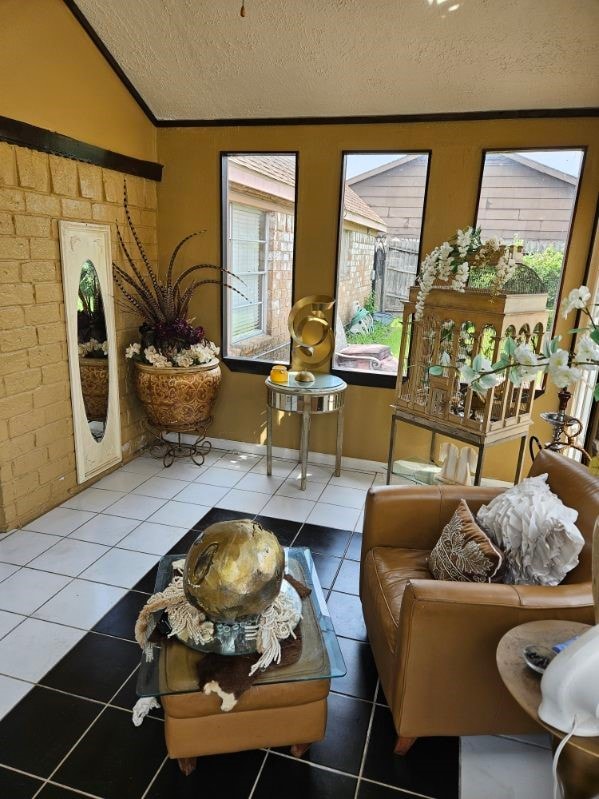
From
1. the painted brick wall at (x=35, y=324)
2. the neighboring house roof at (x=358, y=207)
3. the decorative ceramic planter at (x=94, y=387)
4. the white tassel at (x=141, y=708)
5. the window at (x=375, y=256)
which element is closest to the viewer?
the white tassel at (x=141, y=708)

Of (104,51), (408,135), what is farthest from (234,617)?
(104,51)

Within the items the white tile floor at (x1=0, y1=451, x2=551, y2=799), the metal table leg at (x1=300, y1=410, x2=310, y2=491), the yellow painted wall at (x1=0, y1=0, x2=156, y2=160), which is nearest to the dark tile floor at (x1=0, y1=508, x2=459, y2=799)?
the white tile floor at (x1=0, y1=451, x2=551, y2=799)

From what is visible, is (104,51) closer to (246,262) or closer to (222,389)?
(246,262)

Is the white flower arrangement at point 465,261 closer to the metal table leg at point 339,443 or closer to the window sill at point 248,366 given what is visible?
the metal table leg at point 339,443

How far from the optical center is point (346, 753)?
5.88ft

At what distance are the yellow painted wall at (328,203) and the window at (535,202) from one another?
0.23 ft

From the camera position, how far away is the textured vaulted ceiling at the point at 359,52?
8.75 ft

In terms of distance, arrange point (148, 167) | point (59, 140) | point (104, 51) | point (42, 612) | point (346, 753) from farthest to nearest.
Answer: point (148, 167) → point (104, 51) → point (59, 140) → point (42, 612) → point (346, 753)

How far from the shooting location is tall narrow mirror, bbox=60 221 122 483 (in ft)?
10.7

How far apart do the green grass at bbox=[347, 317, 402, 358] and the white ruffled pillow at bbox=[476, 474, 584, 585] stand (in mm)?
2122

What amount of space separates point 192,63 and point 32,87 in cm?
97

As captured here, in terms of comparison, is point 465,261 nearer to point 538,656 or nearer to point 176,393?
point 538,656

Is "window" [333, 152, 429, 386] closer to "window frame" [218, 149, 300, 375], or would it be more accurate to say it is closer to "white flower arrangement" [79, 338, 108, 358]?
"window frame" [218, 149, 300, 375]

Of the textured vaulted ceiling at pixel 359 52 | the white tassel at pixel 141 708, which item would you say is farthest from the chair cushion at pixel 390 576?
the textured vaulted ceiling at pixel 359 52
